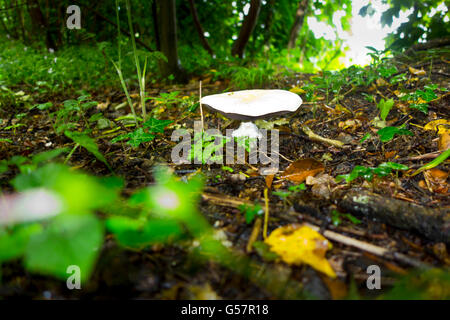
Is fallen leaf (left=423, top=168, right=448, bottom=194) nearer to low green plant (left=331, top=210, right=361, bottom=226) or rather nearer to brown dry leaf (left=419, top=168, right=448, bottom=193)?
brown dry leaf (left=419, top=168, right=448, bottom=193)

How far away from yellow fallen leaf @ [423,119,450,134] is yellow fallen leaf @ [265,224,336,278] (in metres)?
1.49

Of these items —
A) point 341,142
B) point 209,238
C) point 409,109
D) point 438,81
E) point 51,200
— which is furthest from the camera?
point 438,81

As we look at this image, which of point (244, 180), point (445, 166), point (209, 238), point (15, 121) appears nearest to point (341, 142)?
point (445, 166)

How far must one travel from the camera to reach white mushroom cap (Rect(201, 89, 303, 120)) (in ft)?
5.69

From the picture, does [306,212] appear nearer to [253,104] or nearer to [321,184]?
[321,184]

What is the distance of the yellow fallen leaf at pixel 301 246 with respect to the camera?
1.02m

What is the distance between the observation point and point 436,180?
1.50 metres

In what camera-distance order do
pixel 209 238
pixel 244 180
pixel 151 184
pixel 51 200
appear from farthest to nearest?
1. pixel 244 180
2. pixel 151 184
3. pixel 209 238
4. pixel 51 200

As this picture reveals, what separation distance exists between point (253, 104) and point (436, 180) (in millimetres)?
1194

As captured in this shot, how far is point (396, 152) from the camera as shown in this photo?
1.80 m

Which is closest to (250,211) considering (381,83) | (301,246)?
(301,246)

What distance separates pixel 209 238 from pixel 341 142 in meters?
1.44

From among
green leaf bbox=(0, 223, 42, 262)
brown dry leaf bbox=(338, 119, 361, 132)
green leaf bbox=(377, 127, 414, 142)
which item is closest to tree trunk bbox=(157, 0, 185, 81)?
brown dry leaf bbox=(338, 119, 361, 132)
